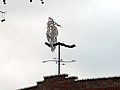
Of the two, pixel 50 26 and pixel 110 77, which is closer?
pixel 110 77

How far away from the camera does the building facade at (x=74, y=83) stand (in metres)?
26.5

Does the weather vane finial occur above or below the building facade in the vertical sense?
above

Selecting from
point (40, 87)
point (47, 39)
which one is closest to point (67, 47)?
point (47, 39)

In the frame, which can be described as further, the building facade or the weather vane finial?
the weather vane finial

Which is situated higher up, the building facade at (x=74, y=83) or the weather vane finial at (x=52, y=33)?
the weather vane finial at (x=52, y=33)

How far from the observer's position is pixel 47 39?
106 feet

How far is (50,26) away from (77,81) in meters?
6.58

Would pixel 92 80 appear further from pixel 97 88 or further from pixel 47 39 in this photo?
pixel 47 39

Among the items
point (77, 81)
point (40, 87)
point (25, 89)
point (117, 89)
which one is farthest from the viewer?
point (25, 89)

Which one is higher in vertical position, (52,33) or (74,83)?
(52,33)

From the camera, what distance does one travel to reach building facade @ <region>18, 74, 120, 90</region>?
26516mm

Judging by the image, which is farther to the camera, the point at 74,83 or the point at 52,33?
the point at 52,33

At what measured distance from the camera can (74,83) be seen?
1115 inches

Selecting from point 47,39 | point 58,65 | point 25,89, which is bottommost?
point 25,89
